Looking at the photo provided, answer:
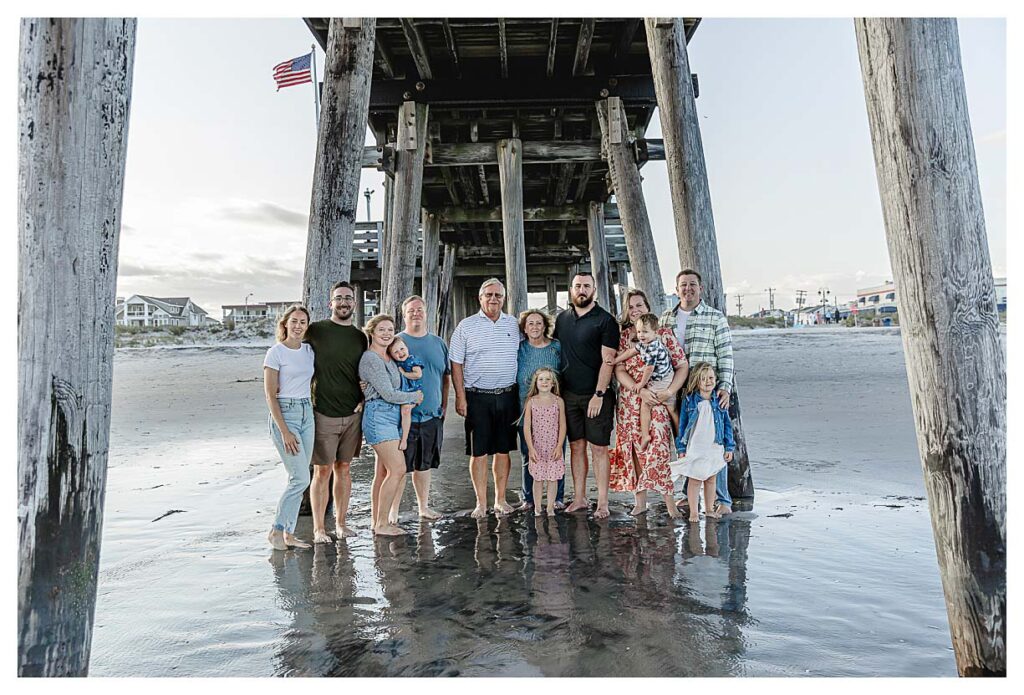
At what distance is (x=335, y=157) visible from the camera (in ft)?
18.0

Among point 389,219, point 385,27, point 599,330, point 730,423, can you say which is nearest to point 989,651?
point 730,423

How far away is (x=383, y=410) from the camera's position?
5000 mm

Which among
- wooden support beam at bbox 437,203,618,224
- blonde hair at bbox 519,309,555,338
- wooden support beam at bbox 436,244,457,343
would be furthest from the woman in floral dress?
wooden support beam at bbox 437,203,618,224

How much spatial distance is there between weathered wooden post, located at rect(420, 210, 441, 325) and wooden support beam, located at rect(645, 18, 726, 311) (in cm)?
645

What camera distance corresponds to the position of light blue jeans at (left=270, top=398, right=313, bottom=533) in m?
4.73

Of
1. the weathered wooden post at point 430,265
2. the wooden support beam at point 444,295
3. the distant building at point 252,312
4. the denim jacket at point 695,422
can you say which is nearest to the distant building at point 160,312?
the distant building at point 252,312

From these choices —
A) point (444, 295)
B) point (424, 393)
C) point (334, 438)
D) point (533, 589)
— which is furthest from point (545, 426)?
point (444, 295)

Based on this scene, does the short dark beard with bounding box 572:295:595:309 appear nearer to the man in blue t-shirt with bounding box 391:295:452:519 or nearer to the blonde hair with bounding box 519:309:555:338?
the blonde hair with bounding box 519:309:555:338

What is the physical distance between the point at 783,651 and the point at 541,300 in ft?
104

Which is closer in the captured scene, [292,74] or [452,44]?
[452,44]

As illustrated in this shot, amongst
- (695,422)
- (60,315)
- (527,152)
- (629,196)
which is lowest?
(695,422)

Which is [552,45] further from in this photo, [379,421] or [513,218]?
[379,421]

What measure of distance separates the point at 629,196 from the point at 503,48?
2140mm

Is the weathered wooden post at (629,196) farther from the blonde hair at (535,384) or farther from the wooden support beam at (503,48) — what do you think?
the blonde hair at (535,384)
